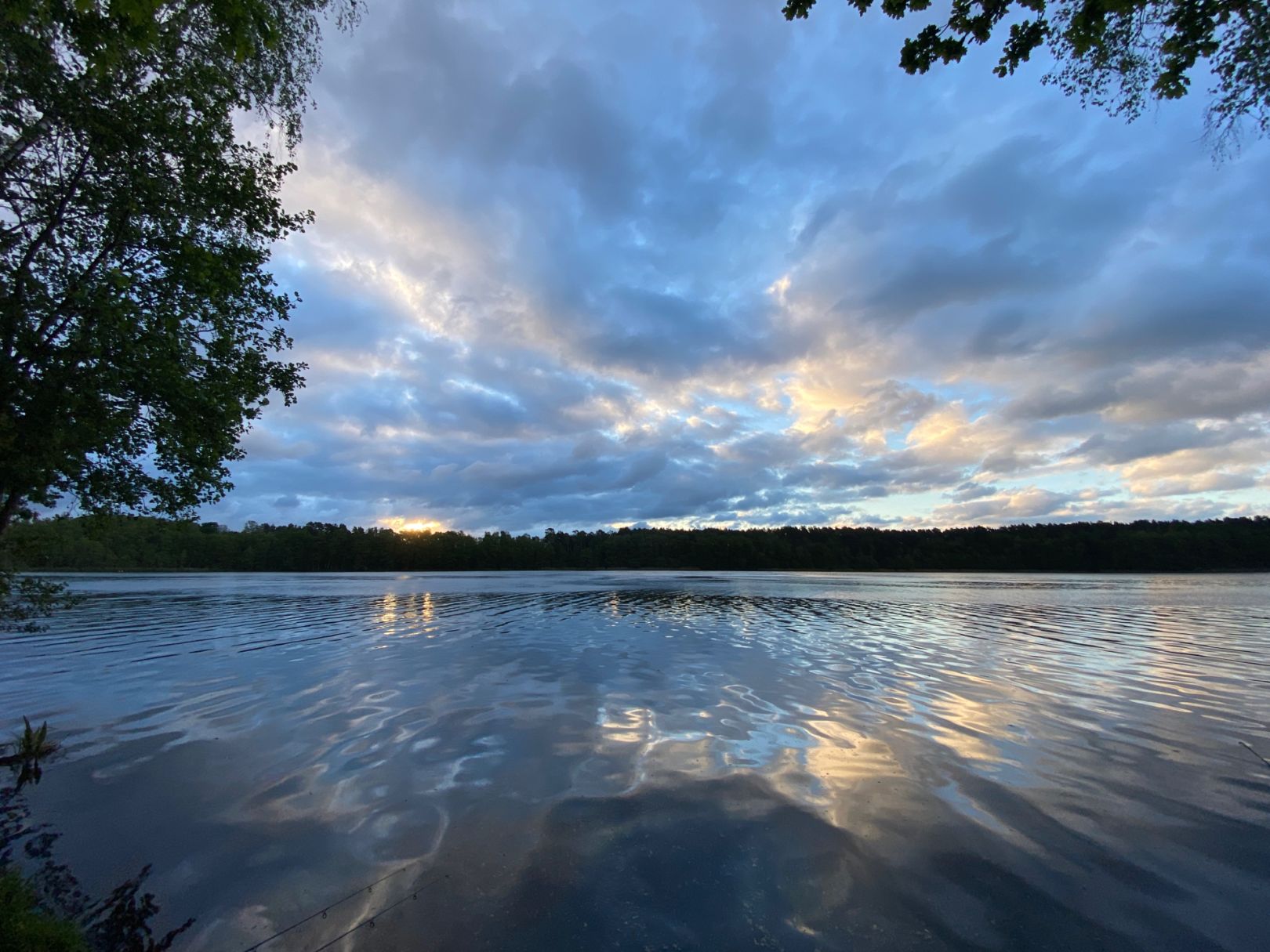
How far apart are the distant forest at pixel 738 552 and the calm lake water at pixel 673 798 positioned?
169 metres

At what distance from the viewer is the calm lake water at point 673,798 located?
16.4 feet

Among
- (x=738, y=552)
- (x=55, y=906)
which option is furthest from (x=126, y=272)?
(x=738, y=552)

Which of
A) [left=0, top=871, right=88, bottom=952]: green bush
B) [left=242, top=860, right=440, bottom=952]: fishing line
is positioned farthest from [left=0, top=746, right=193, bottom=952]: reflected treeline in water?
[left=242, top=860, right=440, bottom=952]: fishing line

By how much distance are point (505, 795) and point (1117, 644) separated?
2493 centimetres

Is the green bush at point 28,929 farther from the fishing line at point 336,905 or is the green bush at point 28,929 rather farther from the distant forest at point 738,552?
the distant forest at point 738,552

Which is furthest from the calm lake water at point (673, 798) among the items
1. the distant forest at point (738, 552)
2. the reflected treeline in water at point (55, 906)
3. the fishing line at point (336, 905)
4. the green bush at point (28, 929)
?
the distant forest at point (738, 552)

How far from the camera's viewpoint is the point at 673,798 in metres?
7.53

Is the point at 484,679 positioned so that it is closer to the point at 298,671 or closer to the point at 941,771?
the point at 298,671

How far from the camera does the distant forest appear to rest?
146m

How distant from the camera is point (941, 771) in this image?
333 inches

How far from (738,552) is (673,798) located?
7284 inches

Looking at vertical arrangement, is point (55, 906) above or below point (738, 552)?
below

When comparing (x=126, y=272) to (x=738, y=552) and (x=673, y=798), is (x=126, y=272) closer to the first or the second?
(x=673, y=798)

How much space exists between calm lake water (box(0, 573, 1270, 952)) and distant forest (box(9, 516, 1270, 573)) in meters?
169
